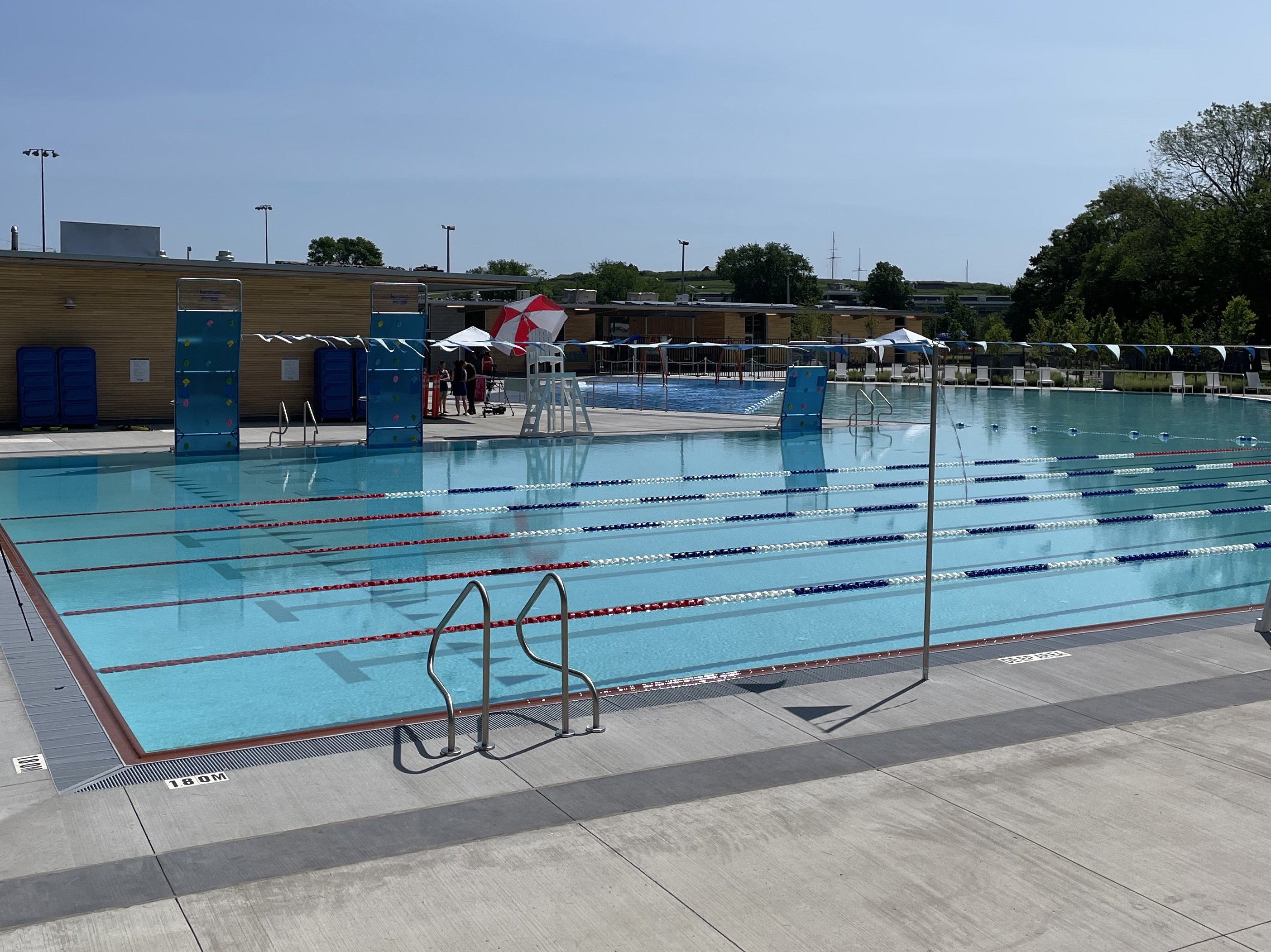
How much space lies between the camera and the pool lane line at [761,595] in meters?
8.45

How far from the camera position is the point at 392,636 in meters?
9.09

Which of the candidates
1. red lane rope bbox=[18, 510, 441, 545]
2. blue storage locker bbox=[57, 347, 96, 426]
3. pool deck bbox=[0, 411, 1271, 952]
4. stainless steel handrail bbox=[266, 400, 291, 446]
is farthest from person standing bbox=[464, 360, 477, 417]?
pool deck bbox=[0, 411, 1271, 952]

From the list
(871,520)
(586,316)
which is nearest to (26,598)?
(871,520)

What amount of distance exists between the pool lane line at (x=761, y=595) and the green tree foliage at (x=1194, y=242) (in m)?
45.9

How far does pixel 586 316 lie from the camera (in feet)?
195

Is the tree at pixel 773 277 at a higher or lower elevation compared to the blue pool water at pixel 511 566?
higher

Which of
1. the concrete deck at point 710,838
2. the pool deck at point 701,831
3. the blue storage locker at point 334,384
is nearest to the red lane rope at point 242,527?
the pool deck at point 701,831

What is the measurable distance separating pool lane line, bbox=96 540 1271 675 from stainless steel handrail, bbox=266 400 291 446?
1252 cm

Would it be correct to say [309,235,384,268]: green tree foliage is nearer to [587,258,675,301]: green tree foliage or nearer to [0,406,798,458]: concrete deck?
[587,258,675,301]: green tree foliage

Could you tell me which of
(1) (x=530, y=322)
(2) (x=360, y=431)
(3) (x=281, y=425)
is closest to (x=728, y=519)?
(3) (x=281, y=425)

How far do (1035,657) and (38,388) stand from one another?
21750 millimetres

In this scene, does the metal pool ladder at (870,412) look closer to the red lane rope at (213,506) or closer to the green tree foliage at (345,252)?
the red lane rope at (213,506)

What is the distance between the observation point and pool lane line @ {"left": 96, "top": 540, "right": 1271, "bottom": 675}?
845 cm

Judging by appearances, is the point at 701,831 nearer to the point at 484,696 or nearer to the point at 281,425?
the point at 484,696
